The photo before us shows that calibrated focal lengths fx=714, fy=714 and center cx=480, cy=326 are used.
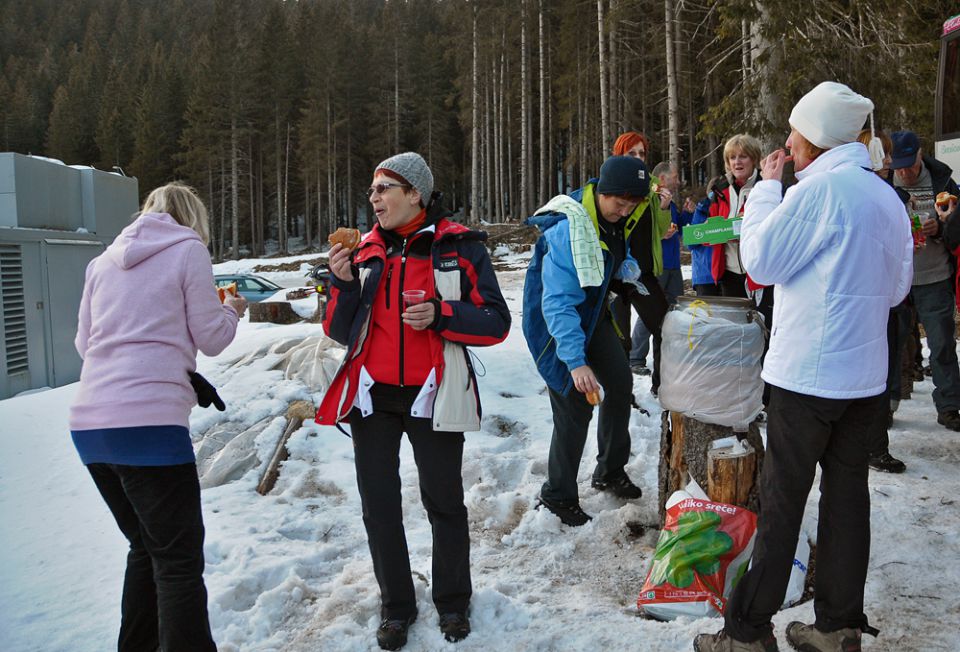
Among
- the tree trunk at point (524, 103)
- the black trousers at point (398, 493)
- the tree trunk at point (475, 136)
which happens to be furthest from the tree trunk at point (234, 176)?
the black trousers at point (398, 493)

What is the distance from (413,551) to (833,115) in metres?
2.80

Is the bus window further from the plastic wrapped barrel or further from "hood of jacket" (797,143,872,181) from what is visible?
"hood of jacket" (797,143,872,181)

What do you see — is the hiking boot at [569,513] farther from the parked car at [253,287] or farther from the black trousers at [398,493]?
the parked car at [253,287]

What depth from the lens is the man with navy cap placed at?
16.2 feet

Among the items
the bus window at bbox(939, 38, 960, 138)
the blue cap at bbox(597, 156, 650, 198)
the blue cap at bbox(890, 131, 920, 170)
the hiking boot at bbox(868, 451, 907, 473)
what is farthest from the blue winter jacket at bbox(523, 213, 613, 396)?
the bus window at bbox(939, 38, 960, 138)

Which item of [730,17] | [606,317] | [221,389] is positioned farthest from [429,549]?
[730,17]

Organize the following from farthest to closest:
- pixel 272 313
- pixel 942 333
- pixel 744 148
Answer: pixel 272 313 < pixel 942 333 < pixel 744 148

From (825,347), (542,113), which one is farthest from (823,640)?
(542,113)

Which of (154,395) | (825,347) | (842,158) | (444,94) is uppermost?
(444,94)

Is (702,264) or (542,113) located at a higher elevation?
(542,113)

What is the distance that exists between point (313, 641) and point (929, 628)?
2419 millimetres

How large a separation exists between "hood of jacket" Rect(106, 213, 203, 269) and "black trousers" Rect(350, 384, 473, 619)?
0.96m

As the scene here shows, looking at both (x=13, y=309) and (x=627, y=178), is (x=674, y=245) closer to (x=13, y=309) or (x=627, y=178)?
(x=627, y=178)

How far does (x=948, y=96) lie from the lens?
32.7 ft
